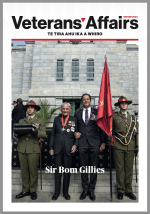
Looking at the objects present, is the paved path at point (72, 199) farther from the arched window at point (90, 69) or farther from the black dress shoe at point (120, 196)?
the arched window at point (90, 69)

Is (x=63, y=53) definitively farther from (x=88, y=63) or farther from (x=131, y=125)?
(x=131, y=125)

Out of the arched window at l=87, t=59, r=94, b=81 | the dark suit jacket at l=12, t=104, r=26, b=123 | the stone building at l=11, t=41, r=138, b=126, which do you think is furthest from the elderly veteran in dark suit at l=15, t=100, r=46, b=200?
the arched window at l=87, t=59, r=94, b=81

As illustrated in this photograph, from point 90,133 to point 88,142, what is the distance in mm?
208

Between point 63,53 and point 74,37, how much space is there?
27.8 feet

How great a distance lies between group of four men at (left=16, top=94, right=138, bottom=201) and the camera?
13.3 ft

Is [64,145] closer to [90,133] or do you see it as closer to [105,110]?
[90,133]

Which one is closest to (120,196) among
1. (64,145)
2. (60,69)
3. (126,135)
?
(126,135)

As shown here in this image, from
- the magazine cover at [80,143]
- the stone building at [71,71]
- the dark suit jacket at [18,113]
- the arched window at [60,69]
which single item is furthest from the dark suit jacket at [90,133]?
the arched window at [60,69]

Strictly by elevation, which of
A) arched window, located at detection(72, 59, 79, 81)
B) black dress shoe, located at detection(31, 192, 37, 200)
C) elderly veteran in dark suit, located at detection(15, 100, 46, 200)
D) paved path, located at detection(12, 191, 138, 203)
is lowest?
paved path, located at detection(12, 191, 138, 203)

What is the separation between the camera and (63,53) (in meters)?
13.0

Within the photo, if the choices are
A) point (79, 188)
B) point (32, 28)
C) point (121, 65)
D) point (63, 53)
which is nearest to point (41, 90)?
point (63, 53)

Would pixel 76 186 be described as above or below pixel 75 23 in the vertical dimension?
below

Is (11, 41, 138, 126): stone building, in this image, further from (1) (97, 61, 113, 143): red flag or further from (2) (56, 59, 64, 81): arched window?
(1) (97, 61, 113, 143): red flag

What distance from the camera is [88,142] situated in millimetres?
4074
